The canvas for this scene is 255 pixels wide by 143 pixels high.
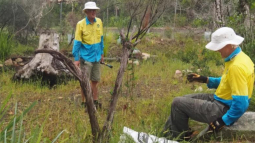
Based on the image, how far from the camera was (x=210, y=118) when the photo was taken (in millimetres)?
3742

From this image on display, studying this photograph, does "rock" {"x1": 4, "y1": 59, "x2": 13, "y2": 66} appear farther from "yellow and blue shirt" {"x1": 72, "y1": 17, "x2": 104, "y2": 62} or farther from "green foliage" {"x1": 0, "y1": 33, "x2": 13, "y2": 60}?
"yellow and blue shirt" {"x1": 72, "y1": 17, "x2": 104, "y2": 62}

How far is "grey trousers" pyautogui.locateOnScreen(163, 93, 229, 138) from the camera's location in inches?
146

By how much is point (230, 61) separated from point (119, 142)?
54.2 inches

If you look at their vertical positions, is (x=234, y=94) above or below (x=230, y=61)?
below

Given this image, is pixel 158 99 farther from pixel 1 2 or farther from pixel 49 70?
pixel 1 2

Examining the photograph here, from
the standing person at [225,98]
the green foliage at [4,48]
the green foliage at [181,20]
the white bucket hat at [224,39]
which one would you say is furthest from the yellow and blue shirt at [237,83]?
the green foliage at [181,20]

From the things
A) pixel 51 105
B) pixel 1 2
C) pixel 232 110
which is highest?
pixel 1 2

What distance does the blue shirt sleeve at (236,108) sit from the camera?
133 inches

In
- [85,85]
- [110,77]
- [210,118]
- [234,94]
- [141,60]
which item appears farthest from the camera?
[141,60]

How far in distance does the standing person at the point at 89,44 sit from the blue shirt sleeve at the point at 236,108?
7.02ft

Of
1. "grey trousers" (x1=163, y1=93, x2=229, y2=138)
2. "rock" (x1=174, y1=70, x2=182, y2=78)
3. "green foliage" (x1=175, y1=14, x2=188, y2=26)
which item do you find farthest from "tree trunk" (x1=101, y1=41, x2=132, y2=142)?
"green foliage" (x1=175, y1=14, x2=188, y2=26)

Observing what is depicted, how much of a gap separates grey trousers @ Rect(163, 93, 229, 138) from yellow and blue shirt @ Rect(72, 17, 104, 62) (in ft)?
5.99

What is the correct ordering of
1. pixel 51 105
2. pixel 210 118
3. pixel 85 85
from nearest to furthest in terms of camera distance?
pixel 85 85 < pixel 210 118 < pixel 51 105

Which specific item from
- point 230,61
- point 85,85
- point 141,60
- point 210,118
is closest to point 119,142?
point 85,85
